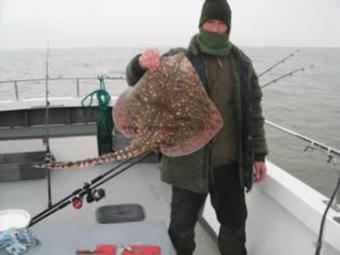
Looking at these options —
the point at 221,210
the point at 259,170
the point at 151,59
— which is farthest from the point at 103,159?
the point at 259,170

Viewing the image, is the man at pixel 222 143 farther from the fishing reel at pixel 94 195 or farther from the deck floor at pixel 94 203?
the deck floor at pixel 94 203

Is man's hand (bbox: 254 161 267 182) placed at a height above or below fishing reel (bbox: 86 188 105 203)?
above

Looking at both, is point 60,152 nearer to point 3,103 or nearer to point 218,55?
point 3,103

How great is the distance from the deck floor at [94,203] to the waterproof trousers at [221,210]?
2.67 ft

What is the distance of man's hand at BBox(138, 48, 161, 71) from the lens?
1.98 meters

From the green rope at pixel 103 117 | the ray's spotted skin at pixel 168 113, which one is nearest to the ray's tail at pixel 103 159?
the ray's spotted skin at pixel 168 113

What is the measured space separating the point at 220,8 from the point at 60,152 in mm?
3508

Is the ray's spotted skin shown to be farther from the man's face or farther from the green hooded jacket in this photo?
the man's face

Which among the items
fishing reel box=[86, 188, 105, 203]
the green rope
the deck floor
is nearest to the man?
fishing reel box=[86, 188, 105, 203]

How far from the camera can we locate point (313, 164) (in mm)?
→ 9203

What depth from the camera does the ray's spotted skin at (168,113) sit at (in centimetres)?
200

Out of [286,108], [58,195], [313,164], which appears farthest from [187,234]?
[286,108]

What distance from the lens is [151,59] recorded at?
6.48 ft

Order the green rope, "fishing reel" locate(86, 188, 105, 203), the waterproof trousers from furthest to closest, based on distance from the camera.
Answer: the green rope < "fishing reel" locate(86, 188, 105, 203) < the waterproof trousers
